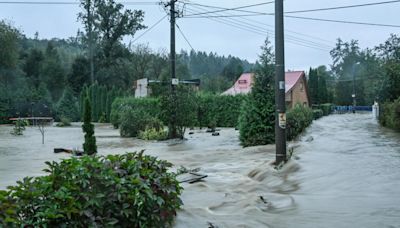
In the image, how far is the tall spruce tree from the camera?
15445 millimetres

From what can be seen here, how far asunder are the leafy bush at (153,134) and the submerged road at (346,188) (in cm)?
919

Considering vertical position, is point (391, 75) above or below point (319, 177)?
above

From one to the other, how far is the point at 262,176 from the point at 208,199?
8.19ft

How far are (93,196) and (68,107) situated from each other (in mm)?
44945

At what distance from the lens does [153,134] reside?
21.5 meters

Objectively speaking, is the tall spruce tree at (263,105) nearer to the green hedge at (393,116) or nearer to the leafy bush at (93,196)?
the green hedge at (393,116)

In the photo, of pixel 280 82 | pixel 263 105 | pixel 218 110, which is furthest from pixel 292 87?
pixel 280 82

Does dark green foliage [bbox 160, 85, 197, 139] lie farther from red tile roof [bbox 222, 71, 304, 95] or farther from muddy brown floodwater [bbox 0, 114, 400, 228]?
red tile roof [bbox 222, 71, 304, 95]

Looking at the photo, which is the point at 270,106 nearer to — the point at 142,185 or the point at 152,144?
the point at 152,144

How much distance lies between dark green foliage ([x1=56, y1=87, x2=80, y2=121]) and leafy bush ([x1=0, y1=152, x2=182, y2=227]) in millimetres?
43221

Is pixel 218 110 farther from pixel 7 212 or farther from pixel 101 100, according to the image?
pixel 7 212

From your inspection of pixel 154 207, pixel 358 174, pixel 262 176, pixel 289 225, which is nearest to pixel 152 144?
pixel 262 176

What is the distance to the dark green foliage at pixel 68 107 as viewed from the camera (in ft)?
151

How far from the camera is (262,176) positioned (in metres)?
9.54
